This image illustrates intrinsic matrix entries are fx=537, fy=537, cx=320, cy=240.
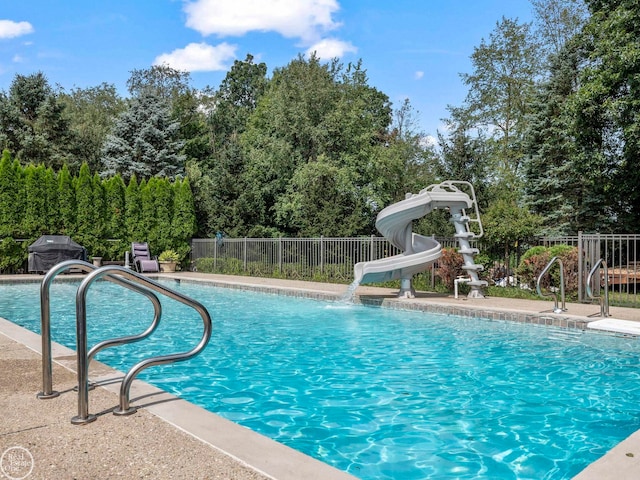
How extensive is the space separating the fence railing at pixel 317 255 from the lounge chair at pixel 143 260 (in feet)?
6.88

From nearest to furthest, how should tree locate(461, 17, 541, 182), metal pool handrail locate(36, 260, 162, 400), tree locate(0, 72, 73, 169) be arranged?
1. metal pool handrail locate(36, 260, 162, 400)
2. tree locate(461, 17, 541, 182)
3. tree locate(0, 72, 73, 169)

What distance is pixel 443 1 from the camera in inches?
593

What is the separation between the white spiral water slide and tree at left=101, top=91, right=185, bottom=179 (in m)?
20.9

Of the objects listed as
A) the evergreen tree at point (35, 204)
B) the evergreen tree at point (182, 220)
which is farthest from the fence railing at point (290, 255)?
the evergreen tree at point (35, 204)

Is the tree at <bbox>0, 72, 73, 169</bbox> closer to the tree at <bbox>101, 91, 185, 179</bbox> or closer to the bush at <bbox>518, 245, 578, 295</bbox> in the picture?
the tree at <bbox>101, 91, 185, 179</bbox>

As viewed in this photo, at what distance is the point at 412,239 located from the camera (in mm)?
Result: 12562

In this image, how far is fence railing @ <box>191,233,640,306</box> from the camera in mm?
14367

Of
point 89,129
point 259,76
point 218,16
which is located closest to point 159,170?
point 89,129

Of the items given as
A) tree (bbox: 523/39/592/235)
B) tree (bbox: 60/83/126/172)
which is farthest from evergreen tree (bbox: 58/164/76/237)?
tree (bbox: 523/39/592/235)

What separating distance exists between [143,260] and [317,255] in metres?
7.39

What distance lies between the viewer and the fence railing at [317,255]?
47.1ft

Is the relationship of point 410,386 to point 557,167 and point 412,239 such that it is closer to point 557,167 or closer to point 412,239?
point 412,239

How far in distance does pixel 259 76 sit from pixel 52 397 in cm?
4512

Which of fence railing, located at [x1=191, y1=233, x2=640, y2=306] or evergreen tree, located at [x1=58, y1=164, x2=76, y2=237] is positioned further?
evergreen tree, located at [x1=58, y1=164, x2=76, y2=237]
